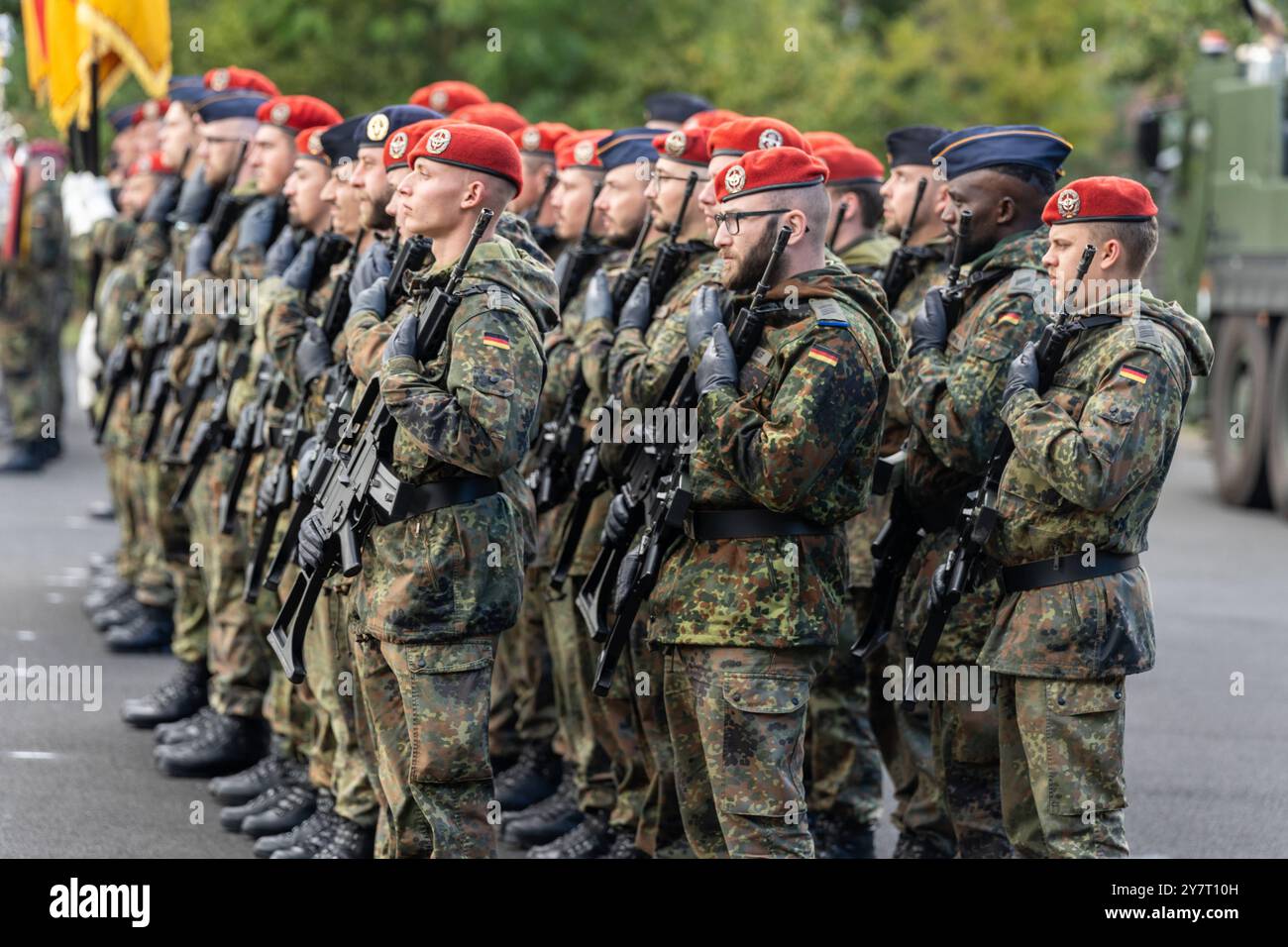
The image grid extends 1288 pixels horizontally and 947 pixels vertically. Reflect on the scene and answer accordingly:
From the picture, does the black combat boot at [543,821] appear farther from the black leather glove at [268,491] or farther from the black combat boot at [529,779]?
the black leather glove at [268,491]

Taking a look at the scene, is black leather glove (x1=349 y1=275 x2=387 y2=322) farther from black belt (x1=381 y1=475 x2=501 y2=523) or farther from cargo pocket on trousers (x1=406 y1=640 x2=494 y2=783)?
cargo pocket on trousers (x1=406 y1=640 x2=494 y2=783)

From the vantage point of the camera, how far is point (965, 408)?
188 inches

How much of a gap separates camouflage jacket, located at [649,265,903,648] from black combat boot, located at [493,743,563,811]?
195cm

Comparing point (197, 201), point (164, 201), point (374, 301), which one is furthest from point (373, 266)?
point (164, 201)

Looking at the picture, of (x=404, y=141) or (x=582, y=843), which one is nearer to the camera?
(x=404, y=141)

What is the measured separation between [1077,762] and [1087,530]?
53 cm

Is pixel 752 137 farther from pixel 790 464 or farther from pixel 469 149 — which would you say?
pixel 790 464

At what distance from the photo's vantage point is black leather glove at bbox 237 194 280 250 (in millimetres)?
6820

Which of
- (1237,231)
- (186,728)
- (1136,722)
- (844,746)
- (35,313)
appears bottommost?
(35,313)

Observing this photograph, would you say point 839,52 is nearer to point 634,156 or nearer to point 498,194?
point 634,156

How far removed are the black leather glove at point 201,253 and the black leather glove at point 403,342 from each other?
2.90 meters

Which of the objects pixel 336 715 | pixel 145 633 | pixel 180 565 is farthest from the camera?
pixel 145 633

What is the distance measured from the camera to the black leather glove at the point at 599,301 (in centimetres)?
570
